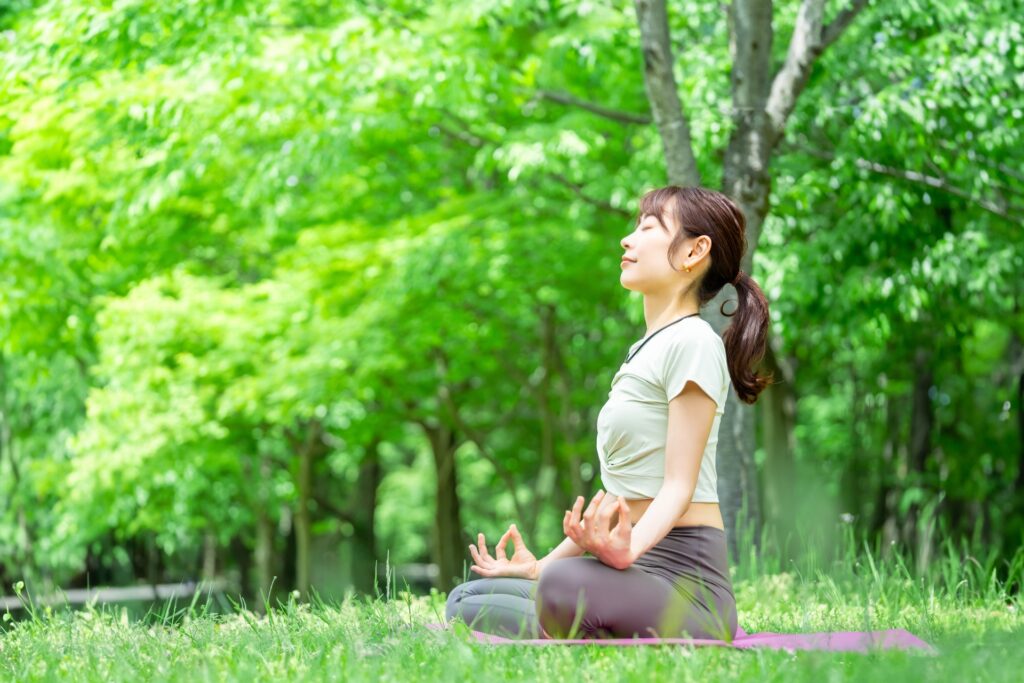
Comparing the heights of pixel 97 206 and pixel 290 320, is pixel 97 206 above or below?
above

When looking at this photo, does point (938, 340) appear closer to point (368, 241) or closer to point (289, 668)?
point (368, 241)

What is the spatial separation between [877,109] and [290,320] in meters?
7.29

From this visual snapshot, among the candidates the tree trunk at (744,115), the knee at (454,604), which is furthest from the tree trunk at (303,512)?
the knee at (454,604)

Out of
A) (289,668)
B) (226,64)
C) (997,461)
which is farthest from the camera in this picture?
(997,461)

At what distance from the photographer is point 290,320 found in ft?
43.8

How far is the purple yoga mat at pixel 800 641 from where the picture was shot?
3.37 meters

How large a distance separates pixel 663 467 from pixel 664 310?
50 centimetres

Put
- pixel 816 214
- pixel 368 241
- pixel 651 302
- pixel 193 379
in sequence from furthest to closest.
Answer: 1. pixel 193 379
2. pixel 368 241
3. pixel 816 214
4. pixel 651 302

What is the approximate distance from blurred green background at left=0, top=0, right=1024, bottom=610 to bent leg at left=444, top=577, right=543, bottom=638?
0.90 m

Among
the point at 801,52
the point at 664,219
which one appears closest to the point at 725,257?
the point at 664,219

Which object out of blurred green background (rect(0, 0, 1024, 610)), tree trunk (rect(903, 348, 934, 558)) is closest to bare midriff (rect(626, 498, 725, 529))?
blurred green background (rect(0, 0, 1024, 610))

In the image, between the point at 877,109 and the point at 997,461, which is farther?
the point at 997,461

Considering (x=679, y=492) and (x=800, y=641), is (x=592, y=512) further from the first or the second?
(x=800, y=641)

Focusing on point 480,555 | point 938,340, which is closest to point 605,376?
point 938,340
